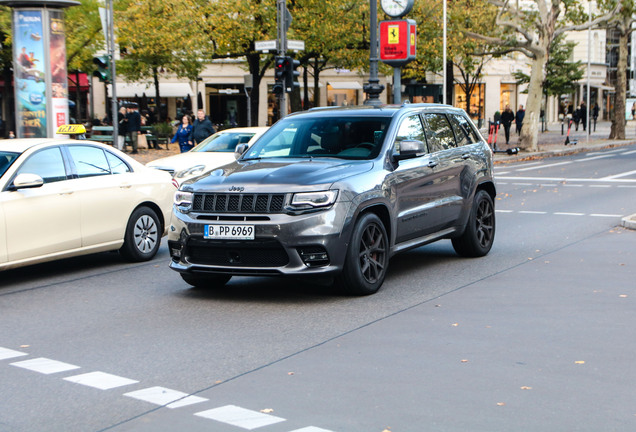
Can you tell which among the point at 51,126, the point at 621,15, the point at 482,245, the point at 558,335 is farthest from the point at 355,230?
the point at 621,15

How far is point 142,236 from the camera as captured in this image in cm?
1073

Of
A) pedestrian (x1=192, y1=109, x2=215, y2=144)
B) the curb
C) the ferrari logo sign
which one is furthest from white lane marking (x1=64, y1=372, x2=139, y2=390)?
the ferrari logo sign

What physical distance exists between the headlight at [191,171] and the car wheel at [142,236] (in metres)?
4.61

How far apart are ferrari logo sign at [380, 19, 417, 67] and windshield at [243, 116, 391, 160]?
1694 cm

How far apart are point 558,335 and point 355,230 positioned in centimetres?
→ 209

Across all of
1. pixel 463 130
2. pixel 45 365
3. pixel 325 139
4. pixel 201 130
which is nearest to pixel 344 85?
pixel 201 130

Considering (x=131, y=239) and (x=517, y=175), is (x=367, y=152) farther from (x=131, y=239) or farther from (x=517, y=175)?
(x=517, y=175)

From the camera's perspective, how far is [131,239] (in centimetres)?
1049

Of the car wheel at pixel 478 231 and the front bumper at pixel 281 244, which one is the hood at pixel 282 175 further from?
the car wheel at pixel 478 231

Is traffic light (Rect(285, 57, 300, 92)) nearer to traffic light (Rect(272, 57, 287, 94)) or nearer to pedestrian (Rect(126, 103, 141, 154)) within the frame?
traffic light (Rect(272, 57, 287, 94))

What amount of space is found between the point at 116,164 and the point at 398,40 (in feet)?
54.4

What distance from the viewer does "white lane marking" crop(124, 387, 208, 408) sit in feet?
16.8

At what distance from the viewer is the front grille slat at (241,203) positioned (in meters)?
7.72

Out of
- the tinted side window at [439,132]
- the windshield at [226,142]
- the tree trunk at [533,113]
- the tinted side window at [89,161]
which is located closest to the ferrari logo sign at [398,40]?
the windshield at [226,142]
